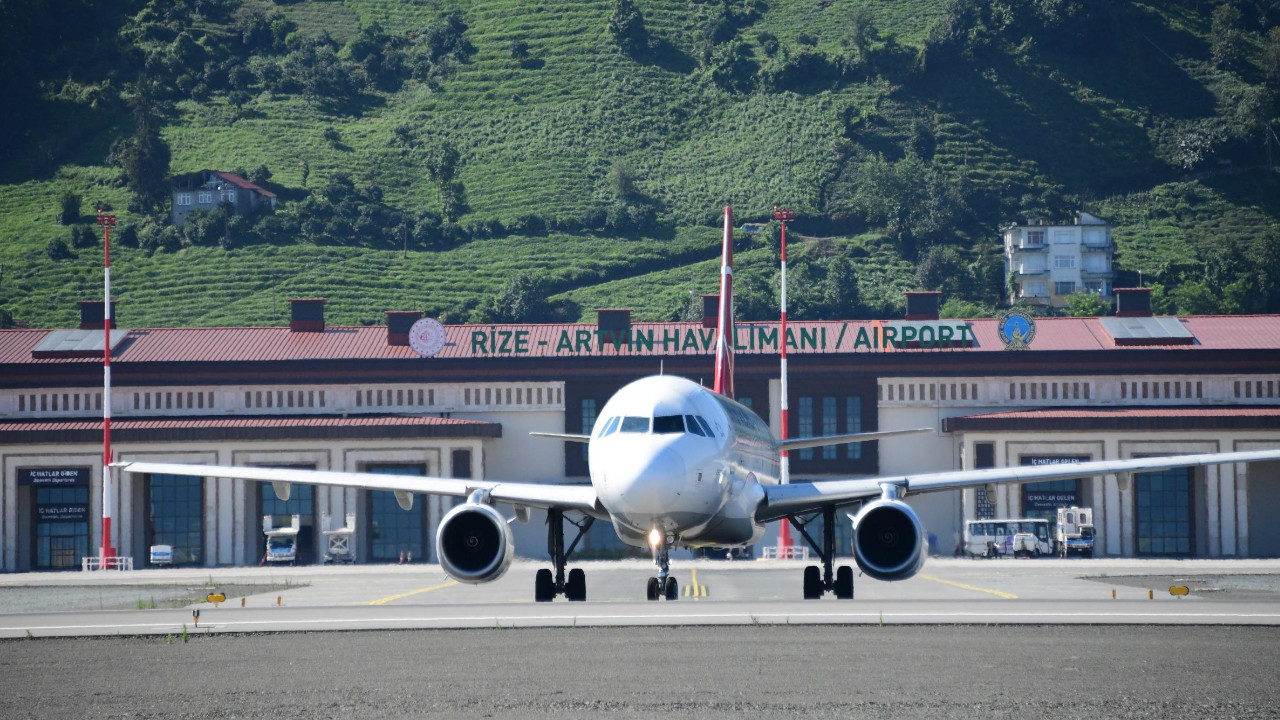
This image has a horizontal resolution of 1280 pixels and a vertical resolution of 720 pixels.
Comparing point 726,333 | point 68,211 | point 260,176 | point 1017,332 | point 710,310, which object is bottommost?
point 726,333

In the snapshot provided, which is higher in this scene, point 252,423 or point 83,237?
point 83,237

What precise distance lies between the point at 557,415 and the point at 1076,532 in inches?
1038

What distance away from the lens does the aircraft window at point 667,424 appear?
2794 centimetres

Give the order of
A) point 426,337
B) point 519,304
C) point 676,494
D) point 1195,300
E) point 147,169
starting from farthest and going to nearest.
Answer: point 147,169 < point 519,304 < point 1195,300 < point 426,337 < point 676,494

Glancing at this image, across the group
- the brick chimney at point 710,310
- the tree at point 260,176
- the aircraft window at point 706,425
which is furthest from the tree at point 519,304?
the aircraft window at point 706,425

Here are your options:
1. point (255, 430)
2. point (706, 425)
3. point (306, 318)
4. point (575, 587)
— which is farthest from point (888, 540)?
point (306, 318)

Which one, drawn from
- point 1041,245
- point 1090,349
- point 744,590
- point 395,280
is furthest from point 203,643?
point 1041,245

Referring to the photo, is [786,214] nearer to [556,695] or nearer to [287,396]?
[287,396]

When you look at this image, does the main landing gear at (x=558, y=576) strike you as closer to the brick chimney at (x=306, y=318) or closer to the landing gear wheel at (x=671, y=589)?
the landing gear wheel at (x=671, y=589)

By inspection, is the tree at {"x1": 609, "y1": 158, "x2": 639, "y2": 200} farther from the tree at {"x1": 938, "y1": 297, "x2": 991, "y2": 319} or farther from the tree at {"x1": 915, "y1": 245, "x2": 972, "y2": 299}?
the tree at {"x1": 938, "y1": 297, "x2": 991, "y2": 319}

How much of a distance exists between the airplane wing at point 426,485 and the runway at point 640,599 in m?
2.29

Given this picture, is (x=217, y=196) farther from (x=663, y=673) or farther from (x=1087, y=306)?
(x=663, y=673)

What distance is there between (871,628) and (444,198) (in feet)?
573

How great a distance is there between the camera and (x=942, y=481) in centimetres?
3191
